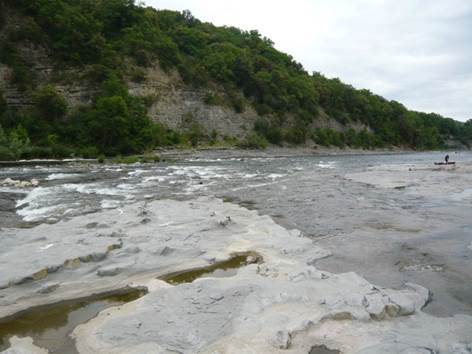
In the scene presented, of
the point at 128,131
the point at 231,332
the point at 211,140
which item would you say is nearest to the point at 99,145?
the point at 128,131

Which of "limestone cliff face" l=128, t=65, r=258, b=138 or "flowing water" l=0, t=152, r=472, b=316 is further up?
"limestone cliff face" l=128, t=65, r=258, b=138

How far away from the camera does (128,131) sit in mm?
55844

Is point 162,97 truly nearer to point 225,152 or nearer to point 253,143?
→ point 225,152

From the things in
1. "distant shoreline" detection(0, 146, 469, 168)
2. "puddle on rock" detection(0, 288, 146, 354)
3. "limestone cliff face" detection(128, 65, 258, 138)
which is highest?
"limestone cliff face" detection(128, 65, 258, 138)

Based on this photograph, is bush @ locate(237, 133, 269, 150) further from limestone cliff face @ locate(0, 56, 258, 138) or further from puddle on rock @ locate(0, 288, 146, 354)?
puddle on rock @ locate(0, 288, 146, 354)

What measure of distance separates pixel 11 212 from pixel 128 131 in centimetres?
4277

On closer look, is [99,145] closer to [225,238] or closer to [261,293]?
[225,238]

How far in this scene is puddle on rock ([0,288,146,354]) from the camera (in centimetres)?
532

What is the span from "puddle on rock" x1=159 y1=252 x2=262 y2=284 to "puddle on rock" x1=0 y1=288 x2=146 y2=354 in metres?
0.89

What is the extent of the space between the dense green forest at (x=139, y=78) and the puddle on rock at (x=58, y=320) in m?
40.2

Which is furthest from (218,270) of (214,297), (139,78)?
(139,78)

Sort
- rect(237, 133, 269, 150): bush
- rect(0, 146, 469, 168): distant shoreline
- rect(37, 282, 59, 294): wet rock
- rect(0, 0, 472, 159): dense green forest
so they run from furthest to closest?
rect(237, 133, 269, 150): bush
rect(0, 0, 472, 159): dense green forest
rect(0, 146, 469, 168): distant shoreline
rect(37, 282, 59, 294): wet rock

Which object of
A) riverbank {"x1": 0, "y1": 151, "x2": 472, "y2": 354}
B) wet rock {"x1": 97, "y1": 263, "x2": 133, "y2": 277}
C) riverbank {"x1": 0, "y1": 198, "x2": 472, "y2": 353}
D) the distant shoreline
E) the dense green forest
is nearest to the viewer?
riverbank {"x1": 0, "y1": 198, "x2": 472, "y2": 353}

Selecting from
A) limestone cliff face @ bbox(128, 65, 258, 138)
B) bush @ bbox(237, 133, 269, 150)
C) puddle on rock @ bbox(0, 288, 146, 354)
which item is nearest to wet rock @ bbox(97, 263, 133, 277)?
puddle on rock @ bbox(0, 288, 146, 354)
